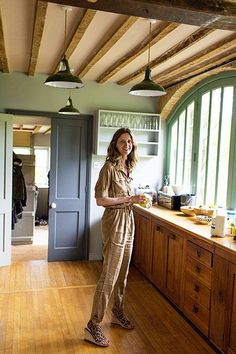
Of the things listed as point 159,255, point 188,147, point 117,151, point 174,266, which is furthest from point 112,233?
point 188,147

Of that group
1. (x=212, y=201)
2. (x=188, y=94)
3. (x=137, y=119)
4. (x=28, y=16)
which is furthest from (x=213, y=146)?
(x=28, y=16)

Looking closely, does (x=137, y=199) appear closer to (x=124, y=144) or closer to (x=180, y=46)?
(x=124, y=144)

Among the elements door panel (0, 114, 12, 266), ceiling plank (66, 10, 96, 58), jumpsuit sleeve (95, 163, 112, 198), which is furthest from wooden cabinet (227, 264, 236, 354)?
door panel (0, 114, 12, 266)

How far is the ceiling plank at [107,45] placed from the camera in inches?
107

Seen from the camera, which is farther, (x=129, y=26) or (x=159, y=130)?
(x=159, y=130)

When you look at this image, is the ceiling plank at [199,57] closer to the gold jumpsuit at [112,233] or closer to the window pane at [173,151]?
the window pane at [173,151]

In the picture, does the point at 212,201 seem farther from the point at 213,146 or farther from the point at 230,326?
the point at 230,326

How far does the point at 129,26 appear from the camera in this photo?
2.78 m

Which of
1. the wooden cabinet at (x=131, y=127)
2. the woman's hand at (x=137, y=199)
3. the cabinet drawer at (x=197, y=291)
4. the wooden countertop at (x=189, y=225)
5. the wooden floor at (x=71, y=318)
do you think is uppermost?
the wooden cabinet at (x=131, y=127)

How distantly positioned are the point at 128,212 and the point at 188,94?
7.84 ft

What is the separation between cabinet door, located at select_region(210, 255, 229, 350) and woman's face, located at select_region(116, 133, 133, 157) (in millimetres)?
1129

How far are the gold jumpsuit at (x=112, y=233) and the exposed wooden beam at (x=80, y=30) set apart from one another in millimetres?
1142

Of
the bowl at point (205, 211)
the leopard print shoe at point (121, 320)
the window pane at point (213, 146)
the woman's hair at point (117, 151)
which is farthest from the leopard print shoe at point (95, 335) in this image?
the window pane at point (213, 146)

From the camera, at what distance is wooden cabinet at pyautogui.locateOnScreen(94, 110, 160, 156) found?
4875 mm
